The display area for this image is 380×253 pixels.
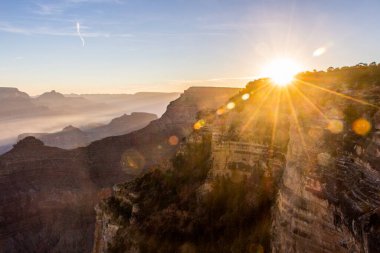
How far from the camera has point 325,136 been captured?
1332 cm

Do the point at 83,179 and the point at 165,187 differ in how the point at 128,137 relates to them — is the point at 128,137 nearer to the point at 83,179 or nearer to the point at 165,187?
the point at 83,179

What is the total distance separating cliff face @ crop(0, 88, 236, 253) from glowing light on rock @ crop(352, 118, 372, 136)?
4692 cm

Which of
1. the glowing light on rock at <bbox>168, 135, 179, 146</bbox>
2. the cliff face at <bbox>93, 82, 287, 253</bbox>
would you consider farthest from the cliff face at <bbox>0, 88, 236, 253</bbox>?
the cliff face at <bbox>93, 82, 287, 253</bbox>

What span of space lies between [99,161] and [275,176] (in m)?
52.4

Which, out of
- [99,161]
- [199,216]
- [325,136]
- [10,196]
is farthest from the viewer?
[99,161]

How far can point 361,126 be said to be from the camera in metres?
12.0

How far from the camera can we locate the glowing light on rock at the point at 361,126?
1161 centimetres

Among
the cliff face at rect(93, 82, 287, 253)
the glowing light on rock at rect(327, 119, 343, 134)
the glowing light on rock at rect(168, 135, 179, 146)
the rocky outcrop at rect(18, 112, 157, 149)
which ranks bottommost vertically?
the rocky outcrop at rect(18, 112, 157, 149)

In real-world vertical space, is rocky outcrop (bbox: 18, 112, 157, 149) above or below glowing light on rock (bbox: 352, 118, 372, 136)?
below

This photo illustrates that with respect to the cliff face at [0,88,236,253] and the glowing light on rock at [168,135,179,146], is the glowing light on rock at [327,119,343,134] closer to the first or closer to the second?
the cliff face at [0,88,236,253]

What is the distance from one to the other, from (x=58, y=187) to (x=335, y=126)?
5436 cm

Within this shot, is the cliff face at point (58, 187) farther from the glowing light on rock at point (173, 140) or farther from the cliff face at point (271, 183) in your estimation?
the cliff face at point (271, 183)

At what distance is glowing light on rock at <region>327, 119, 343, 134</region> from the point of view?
12.8 metres

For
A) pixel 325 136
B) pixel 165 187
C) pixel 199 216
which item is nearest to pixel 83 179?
pixel 165 187
